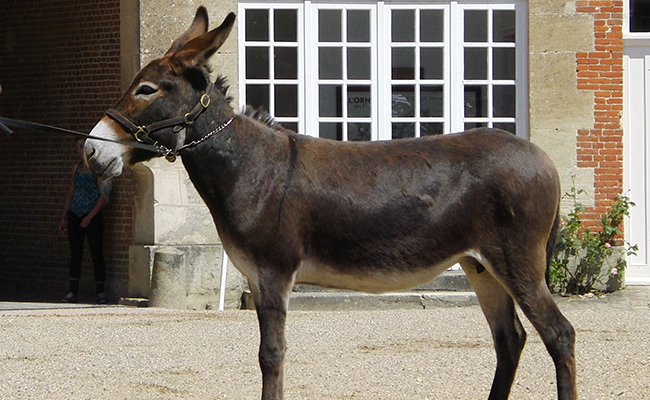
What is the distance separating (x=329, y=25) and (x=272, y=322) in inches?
305

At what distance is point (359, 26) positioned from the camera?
42.1 ft

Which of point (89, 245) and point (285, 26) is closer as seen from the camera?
point (285, 26)

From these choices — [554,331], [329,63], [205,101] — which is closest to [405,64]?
[329,63]

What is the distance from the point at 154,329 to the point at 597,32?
6.55m

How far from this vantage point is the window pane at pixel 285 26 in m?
12.7

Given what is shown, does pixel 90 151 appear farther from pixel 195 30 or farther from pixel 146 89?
pixel 195 30

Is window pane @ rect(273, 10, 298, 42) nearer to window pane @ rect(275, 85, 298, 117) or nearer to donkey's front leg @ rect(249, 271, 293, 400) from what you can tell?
window pane @ rect(275, 85, 298, 117)

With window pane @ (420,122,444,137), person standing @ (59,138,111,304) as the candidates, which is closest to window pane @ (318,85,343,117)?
window pane @ (420,122,444,137)

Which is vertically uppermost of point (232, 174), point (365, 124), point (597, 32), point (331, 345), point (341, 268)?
point (597, 32)

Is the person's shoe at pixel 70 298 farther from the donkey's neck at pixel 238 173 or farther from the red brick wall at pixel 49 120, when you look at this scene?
the donkey's neck at pixel 238 173

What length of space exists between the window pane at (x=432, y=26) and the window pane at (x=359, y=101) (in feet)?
3.22

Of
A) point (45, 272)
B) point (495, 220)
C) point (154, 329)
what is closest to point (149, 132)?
point (495, 220)

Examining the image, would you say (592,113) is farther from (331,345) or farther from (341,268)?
(341,268)

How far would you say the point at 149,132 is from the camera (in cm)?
570
